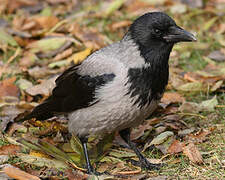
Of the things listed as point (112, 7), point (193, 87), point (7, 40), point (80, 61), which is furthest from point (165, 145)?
point (112, 7)

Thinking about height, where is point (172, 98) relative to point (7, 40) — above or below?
below

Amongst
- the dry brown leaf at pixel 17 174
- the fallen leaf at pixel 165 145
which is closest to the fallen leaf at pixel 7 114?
the dry brown leaf at pixel 17 174

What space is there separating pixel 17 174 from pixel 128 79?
1264 millimetres

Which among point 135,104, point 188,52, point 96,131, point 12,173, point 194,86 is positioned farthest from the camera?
point 188,52

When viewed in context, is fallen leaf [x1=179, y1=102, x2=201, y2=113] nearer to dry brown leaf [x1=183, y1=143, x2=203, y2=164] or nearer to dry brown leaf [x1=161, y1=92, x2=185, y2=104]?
dry brown leaf [x1=161, y1=92, x2=185, y2=104]

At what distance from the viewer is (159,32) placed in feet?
14.1

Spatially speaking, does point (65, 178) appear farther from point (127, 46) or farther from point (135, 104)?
point (127, 46)

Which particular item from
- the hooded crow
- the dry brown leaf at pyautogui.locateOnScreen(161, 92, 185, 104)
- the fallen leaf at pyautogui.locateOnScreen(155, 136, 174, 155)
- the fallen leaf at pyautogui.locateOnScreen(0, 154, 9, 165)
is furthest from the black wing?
the dry brown leaf at pyautogui.locateOnScreen(161, 92, 185, 104)

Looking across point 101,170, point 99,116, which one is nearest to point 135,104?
point 99,116

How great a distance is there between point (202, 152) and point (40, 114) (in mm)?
1705

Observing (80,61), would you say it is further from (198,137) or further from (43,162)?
(43,162)

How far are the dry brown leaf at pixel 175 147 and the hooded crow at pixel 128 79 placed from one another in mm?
267

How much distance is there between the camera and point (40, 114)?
490 cm

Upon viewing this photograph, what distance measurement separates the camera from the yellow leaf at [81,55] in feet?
21.1
